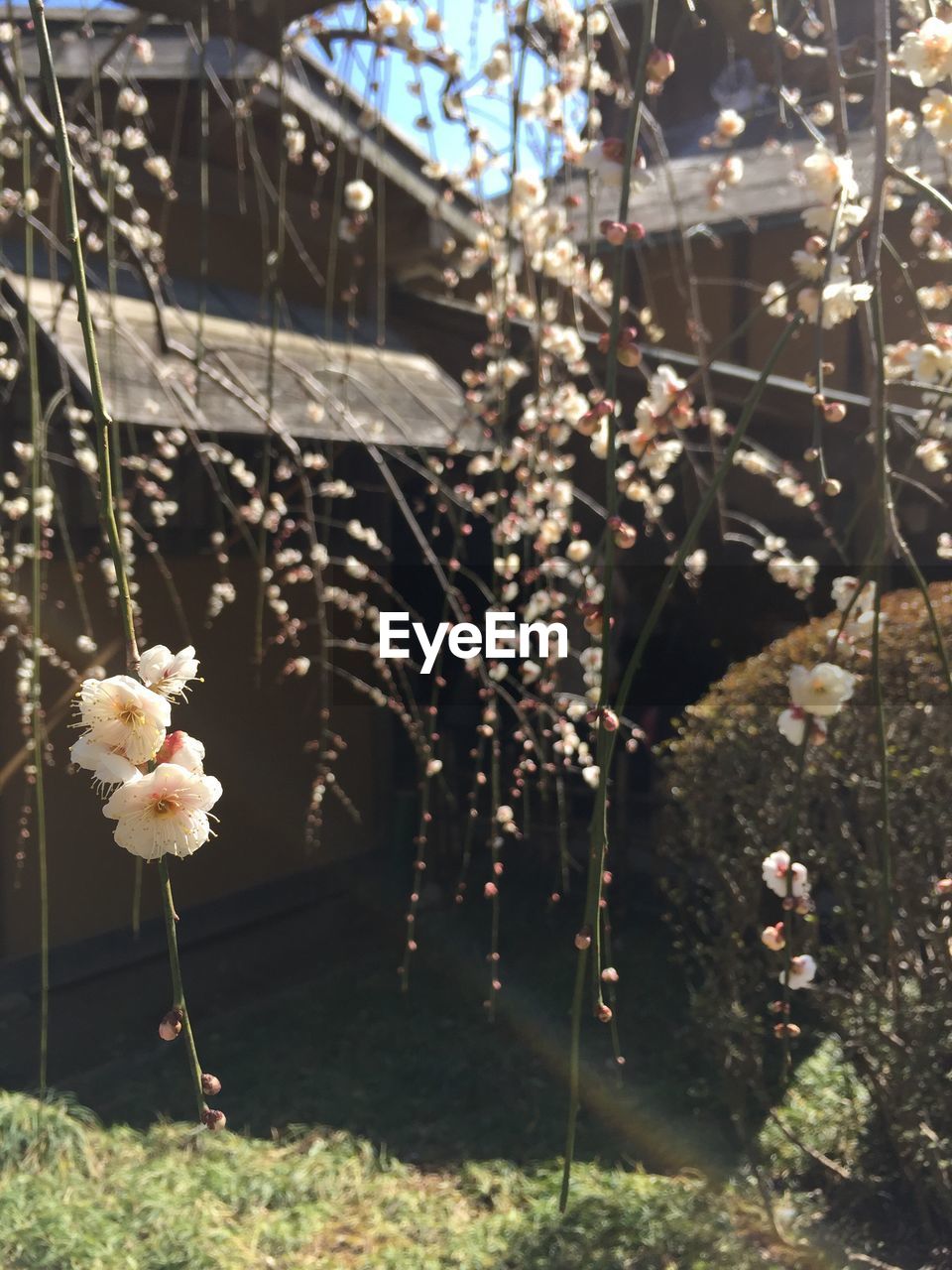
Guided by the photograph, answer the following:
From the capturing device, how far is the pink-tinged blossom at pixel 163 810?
72 centimetres

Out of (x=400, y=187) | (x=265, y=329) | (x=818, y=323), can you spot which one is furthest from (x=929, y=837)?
(x=400, y=187)

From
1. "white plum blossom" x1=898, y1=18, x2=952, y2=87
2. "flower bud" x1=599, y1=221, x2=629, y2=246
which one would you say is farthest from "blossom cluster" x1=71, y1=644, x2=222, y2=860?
"white plum blossom" x1=898, y1=18, x2=952, y2=87

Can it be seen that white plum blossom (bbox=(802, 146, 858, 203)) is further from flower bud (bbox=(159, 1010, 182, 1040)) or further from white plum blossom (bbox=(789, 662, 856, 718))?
flower bud (bbox=(159, 1010, 182, 1040))

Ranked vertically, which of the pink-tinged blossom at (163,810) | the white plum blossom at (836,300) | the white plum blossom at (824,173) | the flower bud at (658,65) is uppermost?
the flower bud at (658,65)

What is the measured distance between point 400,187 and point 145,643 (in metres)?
2.15

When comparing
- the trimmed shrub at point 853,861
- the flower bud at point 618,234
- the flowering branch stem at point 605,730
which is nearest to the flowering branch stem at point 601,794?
the flowering branch stem at point 605,730

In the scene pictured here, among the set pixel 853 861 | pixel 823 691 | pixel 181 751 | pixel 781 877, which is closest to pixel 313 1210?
pixel 853 861

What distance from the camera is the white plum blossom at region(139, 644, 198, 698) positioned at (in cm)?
75

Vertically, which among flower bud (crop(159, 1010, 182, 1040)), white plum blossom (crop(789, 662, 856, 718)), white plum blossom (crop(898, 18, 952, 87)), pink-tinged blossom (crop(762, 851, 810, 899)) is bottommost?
pink-tinged blossom (crop(762, 851, 810, 899))

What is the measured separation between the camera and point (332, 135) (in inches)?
169

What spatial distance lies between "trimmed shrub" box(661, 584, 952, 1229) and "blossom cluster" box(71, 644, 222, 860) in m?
1.86

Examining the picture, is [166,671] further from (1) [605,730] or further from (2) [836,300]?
(2) [836,300]

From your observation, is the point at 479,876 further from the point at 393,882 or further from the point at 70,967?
the point at 70,967

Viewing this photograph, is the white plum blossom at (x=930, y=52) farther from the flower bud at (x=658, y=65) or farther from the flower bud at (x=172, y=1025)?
the flower bud at (x=172, y=1025)
